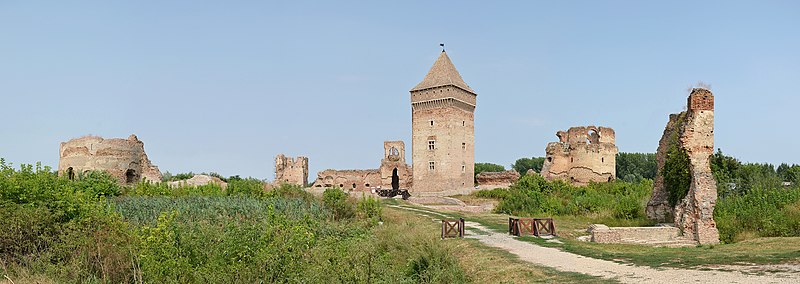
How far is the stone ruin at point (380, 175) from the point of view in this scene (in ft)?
173

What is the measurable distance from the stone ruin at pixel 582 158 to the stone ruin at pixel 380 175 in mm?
11204

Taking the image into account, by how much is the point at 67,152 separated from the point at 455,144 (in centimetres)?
2456

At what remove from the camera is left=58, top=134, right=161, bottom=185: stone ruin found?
110ft

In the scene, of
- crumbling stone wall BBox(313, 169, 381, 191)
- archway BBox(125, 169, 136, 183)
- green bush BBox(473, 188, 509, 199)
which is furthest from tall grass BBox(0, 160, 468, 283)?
crumbling stone wall BBox(313, 169, 381, 191)

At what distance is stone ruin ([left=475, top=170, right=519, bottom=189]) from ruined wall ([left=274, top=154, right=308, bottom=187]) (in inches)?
677

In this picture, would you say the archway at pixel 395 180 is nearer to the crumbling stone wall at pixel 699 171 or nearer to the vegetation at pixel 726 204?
the vegetation at pixel 726 204

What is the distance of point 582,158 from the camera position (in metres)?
49.3

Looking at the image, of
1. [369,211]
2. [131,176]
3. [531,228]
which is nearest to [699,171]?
[531,228]

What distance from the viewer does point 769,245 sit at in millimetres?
13797

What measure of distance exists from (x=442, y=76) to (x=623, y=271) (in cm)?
3798

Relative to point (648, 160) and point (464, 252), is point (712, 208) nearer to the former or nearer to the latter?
point (464, 252)

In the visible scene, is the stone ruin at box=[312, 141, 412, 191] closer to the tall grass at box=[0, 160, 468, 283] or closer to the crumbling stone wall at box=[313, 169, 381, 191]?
the crumbling stone wall at box=[313, 169, 381, 191]

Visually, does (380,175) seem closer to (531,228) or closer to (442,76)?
(442,76)

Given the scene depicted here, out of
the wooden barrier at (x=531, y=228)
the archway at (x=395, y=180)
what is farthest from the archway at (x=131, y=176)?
the archway at (x=395, y=180)
